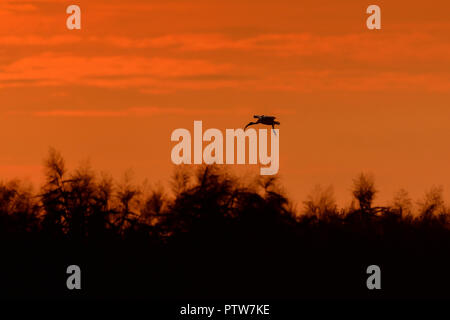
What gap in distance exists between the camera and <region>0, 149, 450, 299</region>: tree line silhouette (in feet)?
402

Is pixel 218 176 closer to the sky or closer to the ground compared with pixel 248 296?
closer to the sky

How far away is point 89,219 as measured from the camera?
123688mm

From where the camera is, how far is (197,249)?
404ft

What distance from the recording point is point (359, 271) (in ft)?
410

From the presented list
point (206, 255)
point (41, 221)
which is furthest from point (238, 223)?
point (41, 221)

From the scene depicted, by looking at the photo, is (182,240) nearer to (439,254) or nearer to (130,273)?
(130,273)

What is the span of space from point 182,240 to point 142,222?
3.78m

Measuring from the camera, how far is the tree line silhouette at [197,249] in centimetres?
12250

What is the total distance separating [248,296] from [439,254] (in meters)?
15.4

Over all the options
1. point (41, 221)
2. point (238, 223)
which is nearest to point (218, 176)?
point (238, 223)

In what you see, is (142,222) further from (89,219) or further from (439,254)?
(439,254)
